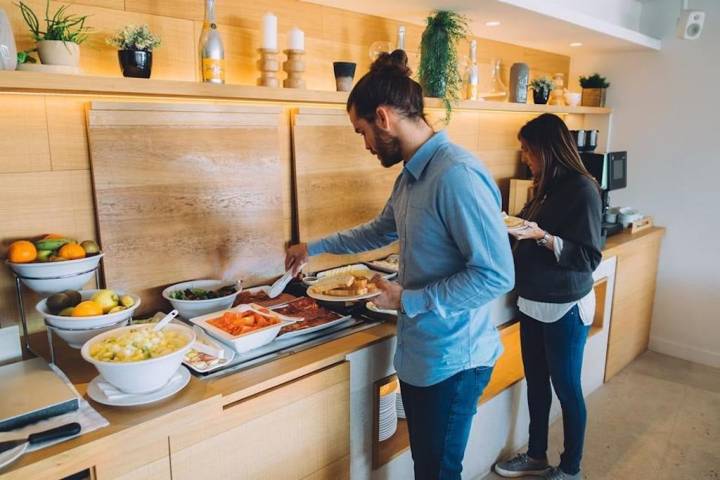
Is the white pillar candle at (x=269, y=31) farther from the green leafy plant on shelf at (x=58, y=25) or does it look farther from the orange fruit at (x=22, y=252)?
the orange fruit at (x=22, y=252)

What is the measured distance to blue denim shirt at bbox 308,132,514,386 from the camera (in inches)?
52.1

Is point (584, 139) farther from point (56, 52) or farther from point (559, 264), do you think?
point (56, 52)

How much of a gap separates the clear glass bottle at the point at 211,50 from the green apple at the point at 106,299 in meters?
0.74

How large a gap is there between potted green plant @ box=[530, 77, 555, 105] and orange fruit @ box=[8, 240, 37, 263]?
264 cm

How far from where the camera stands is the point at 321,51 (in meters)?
2.21

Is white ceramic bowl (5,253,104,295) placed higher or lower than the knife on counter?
higher

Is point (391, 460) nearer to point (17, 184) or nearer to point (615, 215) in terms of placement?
point (17, 184)

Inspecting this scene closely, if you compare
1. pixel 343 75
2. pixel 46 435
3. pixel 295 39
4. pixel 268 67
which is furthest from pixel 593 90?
pixel 46 435

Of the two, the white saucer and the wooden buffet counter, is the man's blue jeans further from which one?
the white saucer

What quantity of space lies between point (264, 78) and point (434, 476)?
4.59 feet

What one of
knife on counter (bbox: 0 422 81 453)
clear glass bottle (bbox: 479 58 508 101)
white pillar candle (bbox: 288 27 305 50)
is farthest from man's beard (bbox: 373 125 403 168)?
clear glass bottle (bbox: 479 58 508 101)

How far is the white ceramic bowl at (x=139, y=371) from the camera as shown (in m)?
1.19

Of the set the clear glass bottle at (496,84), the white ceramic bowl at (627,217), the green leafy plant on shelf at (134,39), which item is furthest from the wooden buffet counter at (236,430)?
the white ceramic bowl at (627,217)

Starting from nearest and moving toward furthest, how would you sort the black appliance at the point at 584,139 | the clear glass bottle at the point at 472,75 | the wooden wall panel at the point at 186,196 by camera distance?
the wooden wall panel at the point at 186,196 < the clear glass bottle at the point at 472,75 < the black appliance at the point at 584,139
